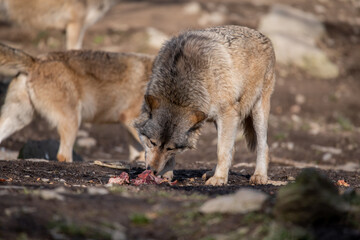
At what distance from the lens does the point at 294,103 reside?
1467cm

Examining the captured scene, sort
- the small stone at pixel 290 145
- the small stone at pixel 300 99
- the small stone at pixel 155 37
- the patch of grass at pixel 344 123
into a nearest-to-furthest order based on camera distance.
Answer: the small stone at pixel 290 145
the patch of grass at pixel 344 123
the small stone at pixel 300 99
the small stone at pixel 155 37

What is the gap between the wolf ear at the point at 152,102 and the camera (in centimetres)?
596

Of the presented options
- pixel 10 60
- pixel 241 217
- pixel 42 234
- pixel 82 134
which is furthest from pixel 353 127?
pixel 42 234

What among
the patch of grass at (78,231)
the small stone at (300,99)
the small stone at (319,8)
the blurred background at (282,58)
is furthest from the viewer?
the small stone at (319,8)

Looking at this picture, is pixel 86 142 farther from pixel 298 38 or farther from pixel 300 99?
pixel 298 38

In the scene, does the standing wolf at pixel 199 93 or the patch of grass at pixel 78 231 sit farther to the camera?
the standing wolf at pixel 199 93

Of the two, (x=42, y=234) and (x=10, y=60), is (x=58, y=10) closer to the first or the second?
(x=10, y=60)

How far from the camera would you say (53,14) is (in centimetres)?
1268

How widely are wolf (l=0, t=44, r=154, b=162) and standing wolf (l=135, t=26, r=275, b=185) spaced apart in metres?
1.84

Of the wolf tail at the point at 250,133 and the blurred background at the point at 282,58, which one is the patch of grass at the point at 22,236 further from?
the blurred background at the point at 282,58

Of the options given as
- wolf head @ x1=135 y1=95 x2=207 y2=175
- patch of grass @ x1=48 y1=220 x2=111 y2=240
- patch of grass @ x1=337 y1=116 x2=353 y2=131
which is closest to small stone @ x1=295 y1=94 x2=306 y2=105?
patch of grass @ x1=337 y1=116 x2=353 y2=131

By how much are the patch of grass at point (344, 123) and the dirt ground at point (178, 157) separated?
0.05 metres

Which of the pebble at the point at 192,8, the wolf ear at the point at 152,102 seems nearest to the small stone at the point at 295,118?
the pebble at the point at 192,8

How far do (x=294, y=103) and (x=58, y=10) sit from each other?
6.49 meters
